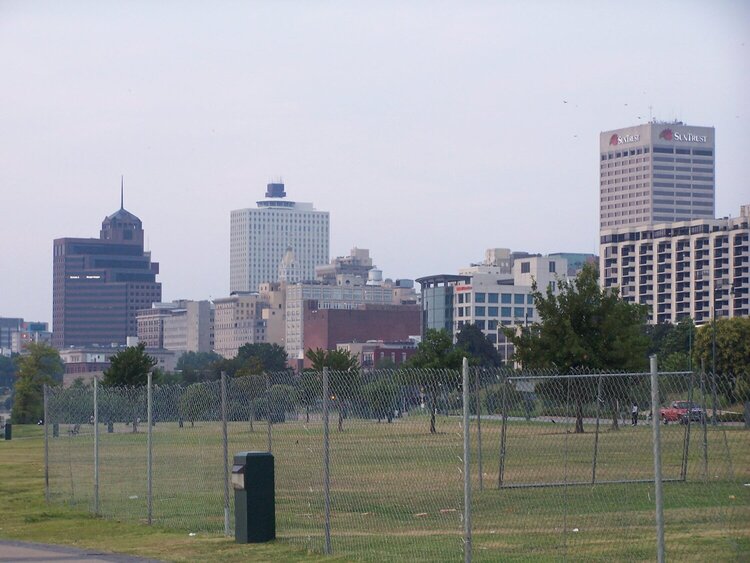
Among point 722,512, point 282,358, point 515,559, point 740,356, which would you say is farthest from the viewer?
point 282,358

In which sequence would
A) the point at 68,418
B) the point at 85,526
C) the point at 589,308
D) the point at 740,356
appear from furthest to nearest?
1. the point at 740,356
2. the point at 589,308
3. the point at 68,418
4. the point at 85,526

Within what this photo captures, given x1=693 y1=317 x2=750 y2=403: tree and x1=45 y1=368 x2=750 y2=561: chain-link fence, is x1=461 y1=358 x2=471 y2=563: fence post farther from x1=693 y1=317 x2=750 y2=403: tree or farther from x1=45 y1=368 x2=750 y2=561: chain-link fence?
x1=693 y1=317 x2=750 y2=403: tree

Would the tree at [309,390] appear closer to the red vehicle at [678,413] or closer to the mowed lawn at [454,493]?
the mowed lawn at [454,493]

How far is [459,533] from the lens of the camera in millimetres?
17156

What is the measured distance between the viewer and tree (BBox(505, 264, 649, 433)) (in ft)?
148

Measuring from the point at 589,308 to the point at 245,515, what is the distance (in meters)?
31.2

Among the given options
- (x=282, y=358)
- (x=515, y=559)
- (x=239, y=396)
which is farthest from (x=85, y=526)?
(x=282, y=358)

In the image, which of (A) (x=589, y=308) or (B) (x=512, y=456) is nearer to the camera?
(B) (x=512, y=456)

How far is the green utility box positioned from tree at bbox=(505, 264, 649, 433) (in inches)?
1124

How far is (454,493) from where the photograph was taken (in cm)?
2045

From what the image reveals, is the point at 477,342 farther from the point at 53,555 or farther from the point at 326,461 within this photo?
the point at 326,461

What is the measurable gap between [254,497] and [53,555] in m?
2.71

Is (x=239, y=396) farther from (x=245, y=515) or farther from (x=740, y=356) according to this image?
(x=740, y=356)

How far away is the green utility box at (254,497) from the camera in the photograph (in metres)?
16.5
